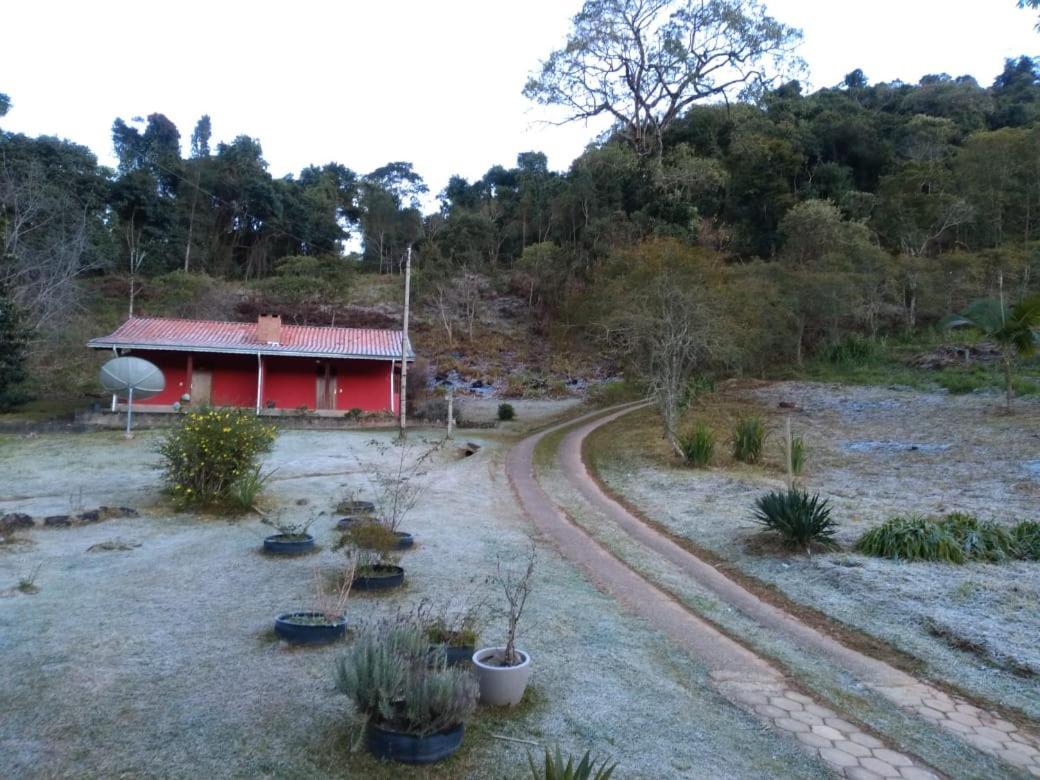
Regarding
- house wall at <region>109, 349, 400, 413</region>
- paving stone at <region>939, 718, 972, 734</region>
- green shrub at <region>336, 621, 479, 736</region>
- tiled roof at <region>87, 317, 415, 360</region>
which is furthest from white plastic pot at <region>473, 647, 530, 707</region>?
house wall at <region>109, 349, 400, 413</region>

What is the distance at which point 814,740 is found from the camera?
13.8 feet

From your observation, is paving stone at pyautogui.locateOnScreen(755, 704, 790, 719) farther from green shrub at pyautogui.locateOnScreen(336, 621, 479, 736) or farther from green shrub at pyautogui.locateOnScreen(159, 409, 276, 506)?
green shrub at pyautogui.locateOnScreen(159, 409, 276, 506)

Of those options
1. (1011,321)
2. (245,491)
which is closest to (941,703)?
(245,491)

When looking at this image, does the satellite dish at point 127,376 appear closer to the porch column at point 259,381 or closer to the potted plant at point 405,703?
the porch column at point 259,381

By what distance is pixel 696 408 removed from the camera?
2686 centimetres

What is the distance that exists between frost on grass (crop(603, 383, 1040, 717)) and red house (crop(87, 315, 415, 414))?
1369 centimetres

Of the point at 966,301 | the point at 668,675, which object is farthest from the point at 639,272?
the point at 966,301

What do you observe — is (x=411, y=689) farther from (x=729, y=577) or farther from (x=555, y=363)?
(x=555, y=363)

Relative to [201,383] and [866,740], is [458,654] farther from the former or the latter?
[201,383]

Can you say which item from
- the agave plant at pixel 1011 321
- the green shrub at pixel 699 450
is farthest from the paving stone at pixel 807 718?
the agave plant at pixel 1011 321

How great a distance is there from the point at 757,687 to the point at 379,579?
334 cm

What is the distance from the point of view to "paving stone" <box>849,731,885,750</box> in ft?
13.7

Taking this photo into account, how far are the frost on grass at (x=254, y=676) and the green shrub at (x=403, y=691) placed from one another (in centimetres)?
21

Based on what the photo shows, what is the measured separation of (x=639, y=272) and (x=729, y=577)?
14369 millimetres
